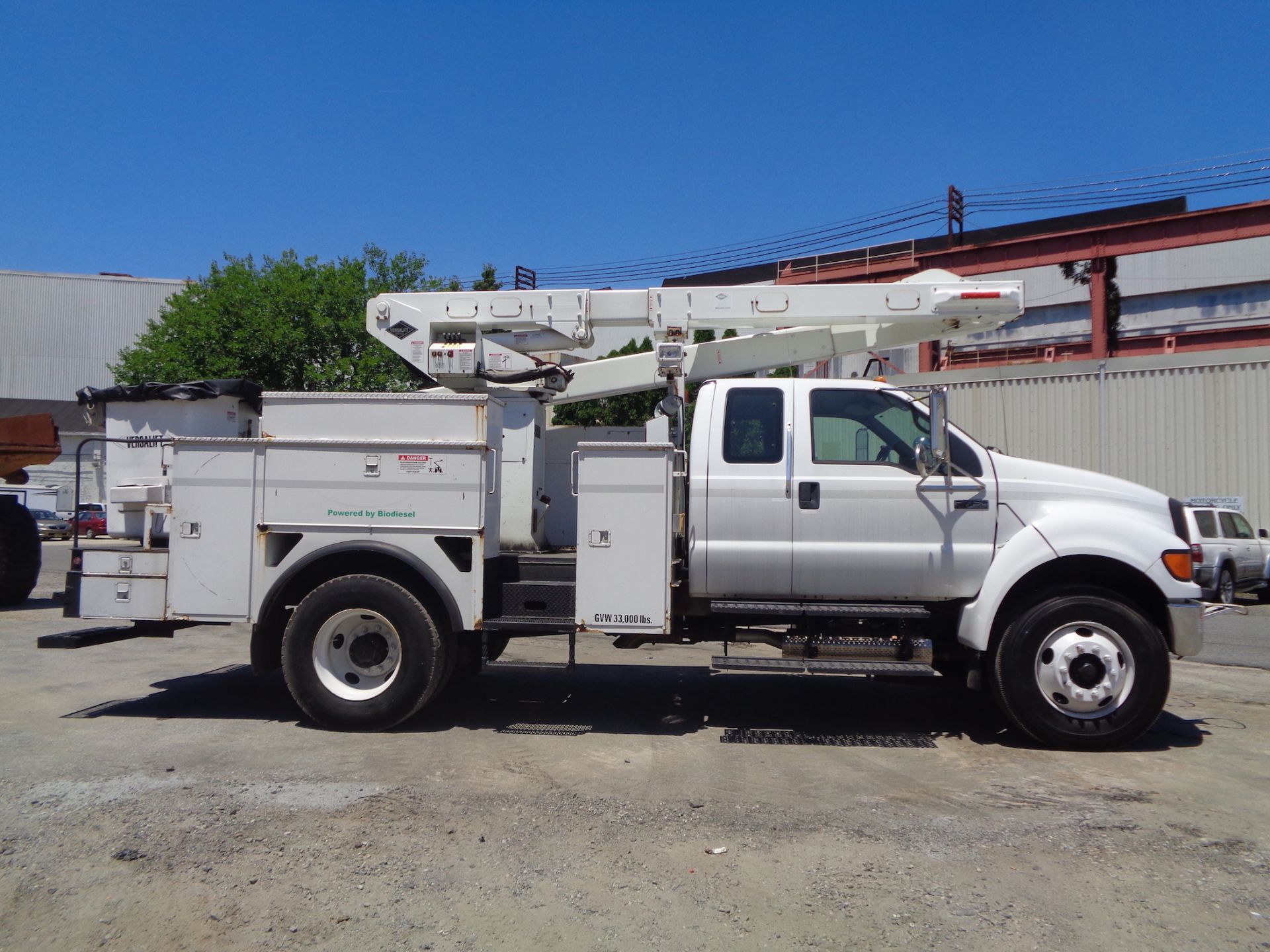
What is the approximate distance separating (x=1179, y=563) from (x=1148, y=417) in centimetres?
1429

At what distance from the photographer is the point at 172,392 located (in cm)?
732

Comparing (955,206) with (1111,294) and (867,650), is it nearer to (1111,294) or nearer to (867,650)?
(1111,294)

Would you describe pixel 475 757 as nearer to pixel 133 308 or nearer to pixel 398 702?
pixel 398 702

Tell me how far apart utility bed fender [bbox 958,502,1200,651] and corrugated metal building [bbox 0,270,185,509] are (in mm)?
52634

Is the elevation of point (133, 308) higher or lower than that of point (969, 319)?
higher

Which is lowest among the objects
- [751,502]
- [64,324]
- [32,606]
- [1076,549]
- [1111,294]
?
[32,606]

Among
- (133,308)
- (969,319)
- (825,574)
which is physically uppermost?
(133,308)

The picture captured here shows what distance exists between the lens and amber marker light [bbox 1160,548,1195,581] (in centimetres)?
629

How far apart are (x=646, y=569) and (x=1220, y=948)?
3.79m

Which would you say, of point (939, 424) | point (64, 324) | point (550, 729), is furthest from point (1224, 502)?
point (64, 324)

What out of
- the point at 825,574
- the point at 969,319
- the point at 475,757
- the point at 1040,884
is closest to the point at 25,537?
the point at 475,757

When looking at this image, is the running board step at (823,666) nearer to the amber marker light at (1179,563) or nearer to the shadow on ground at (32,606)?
the amber marker light at (1179,563)

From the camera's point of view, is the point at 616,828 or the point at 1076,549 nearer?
the point at 616,828

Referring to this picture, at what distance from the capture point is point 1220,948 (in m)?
3.64
